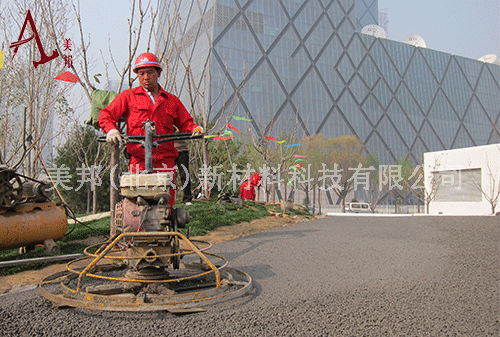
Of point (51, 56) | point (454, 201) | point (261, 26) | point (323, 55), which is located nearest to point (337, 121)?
point (323, 55)

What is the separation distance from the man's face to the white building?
1069 inches

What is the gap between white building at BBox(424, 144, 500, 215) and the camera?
26281 mm

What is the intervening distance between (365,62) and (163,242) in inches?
3257

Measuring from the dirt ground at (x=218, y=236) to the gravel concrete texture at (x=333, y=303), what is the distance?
4.39 ft

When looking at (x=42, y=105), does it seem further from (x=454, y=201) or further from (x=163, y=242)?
(x=454, y=201)

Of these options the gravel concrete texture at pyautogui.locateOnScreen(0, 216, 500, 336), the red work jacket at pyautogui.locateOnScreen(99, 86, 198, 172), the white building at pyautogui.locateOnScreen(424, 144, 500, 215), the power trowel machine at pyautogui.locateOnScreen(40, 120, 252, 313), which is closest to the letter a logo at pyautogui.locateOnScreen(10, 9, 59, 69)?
the red work jacket at pyautogui.locateOnScreen(99, 86, 198, 172)

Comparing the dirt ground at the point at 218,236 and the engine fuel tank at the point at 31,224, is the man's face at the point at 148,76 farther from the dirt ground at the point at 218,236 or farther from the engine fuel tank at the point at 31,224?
the engine fuel tank at the point at 31,224

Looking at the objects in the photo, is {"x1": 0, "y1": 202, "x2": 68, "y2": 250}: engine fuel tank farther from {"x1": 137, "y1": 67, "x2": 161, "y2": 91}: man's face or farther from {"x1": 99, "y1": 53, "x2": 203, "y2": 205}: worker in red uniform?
{"x1": 137, "y1": 67, "x2": 161, "y2": 91}: man's face

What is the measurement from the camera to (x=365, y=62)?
78.1m

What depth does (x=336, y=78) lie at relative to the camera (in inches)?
2876

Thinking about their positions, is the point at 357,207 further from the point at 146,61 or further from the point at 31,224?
the point at 146,61

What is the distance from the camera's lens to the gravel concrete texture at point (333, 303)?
260 cm

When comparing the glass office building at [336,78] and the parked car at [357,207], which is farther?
the glass office building at [336,78]

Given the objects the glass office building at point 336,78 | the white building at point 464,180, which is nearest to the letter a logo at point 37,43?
the white building at point 464,180
